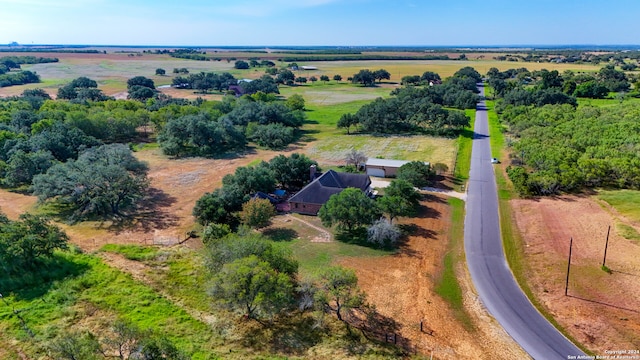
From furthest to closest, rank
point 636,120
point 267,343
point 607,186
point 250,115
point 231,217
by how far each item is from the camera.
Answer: point 250,115
point 636,120
point 607,186
point 231,217
point 267,343

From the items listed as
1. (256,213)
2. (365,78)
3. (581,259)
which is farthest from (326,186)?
(365,78)

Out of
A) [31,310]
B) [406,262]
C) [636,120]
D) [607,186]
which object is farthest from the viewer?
[636,120]

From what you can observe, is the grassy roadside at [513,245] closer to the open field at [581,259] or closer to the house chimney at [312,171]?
the open field at [581,259]

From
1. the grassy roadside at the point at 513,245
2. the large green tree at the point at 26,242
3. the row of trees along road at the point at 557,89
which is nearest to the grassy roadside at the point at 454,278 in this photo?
the grassy roadside at the point at 513,245

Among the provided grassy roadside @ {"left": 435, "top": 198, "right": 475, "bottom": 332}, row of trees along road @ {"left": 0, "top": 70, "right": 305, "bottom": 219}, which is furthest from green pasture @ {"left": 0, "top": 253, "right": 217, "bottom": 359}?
grassy roadside @ {"left": 435, "top": 198, "right": 475, "bottom": 332}

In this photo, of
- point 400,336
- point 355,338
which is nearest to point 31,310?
point 355,338

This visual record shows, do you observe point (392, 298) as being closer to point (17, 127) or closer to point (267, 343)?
point (267, 343)
